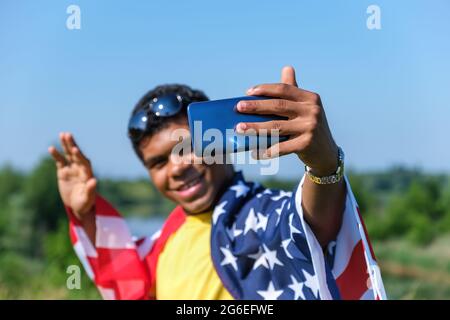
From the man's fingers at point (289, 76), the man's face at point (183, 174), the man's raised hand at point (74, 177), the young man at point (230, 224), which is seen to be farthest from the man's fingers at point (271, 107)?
the man's raised hand at point (74, 177)

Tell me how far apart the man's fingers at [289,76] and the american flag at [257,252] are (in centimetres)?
27

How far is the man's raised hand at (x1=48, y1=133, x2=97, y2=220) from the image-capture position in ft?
6.81

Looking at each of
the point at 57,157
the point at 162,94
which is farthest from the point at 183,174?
the point at 57,157

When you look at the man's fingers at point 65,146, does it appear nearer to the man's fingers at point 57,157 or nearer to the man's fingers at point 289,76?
the man's fingers at point 57,157

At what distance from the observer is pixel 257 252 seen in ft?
5.73

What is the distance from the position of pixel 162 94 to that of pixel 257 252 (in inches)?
26.4

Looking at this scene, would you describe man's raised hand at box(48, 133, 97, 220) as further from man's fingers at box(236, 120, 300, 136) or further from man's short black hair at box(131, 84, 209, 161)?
man's fingers at box(236, 120, 300, 136)

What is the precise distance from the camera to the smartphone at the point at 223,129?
4.31 ft

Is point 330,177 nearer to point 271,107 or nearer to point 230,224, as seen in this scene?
point 271,107

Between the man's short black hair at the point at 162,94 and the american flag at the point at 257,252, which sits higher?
the man's short black hair at the point at 162,94

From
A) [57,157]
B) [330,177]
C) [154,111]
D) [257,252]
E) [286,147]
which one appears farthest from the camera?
[57,157]

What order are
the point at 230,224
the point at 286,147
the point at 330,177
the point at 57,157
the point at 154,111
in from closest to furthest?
the point at 286,147 < the point at 330,177 < the point at 230,224 < the point at 154,111 < the point at 57,157
